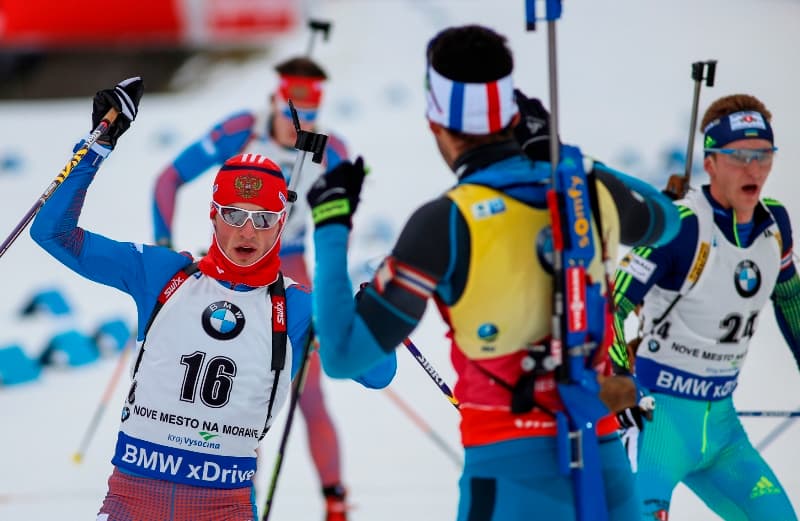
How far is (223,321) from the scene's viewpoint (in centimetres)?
337

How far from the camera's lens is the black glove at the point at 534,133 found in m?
2.76

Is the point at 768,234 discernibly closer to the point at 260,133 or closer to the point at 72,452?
the point at 260,133

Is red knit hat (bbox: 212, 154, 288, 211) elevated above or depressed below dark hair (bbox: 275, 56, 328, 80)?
below

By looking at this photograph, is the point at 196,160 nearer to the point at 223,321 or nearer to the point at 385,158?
the point at 223,321

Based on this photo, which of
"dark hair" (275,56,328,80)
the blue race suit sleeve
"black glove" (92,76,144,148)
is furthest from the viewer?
"dark hair" (275,56,328,80)

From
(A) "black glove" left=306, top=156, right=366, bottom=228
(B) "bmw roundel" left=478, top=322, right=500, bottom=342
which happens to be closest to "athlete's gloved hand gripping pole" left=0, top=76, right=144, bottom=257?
(A) "black glove" left=306, top=156, right=366, bottom=228

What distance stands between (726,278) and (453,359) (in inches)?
57.2

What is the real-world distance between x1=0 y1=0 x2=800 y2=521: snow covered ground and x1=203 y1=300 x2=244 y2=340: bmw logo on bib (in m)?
2.33

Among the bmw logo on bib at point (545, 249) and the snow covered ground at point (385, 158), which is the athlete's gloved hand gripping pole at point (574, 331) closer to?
the bmw logo on bib at point (545, 249)

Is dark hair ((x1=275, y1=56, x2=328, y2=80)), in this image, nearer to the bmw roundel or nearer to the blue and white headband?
the blue and white headband

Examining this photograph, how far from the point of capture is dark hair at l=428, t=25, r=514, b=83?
2.63m

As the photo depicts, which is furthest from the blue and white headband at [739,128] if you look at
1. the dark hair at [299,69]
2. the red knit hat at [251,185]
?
the dark hair at [299,69]

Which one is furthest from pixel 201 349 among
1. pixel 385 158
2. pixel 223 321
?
pixel 385 158

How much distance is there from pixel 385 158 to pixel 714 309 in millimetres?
7589
